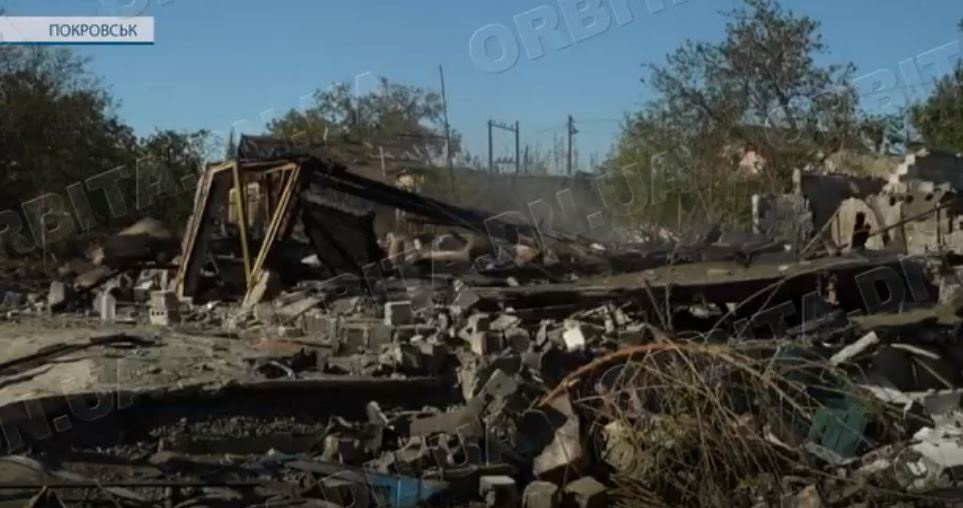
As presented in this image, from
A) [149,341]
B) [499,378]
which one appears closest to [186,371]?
[149,341]

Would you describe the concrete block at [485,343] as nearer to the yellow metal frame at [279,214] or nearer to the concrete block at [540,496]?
the concrete block at [540,496]

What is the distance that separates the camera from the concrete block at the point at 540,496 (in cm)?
640

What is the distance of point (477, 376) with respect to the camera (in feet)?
27.7

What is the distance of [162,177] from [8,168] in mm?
3345

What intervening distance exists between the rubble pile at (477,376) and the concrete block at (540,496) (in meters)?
0.03

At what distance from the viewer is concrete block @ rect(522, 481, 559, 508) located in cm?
640

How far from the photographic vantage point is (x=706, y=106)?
29.4 meters

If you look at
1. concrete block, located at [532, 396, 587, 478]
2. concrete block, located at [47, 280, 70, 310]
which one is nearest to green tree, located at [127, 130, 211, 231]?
concrete block, located at [47, 280, 70, 310]

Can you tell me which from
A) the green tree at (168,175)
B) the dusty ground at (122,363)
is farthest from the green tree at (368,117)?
the dusty ground at (122,363)

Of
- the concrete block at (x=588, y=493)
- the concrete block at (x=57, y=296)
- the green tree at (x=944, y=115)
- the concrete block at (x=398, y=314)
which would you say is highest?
the green tree at (x=944, y=115)

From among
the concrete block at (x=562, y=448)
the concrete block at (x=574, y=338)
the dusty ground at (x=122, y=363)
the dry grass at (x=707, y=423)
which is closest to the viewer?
the dry grass at (x=707, y=423)

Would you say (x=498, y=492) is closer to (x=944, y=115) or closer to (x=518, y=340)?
(x=518, y=340)

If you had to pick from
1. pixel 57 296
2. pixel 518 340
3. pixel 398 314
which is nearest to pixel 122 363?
pixel 398 314

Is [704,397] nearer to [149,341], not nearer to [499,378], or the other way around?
[499,378]
